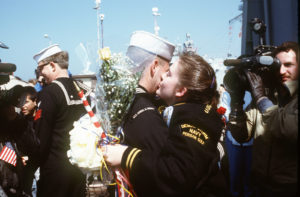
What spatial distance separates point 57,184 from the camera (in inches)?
111

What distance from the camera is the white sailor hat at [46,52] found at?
10.8ft

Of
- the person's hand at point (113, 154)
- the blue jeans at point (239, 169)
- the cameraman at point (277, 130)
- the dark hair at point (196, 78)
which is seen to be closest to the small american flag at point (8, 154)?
the person's hand at point (113, 154)

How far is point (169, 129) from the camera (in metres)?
1.39

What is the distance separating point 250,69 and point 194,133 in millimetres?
1107

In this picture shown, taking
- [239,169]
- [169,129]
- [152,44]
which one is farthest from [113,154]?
[239,169]

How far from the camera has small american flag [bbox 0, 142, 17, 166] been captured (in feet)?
7.03

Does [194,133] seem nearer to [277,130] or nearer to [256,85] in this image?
[277,130]

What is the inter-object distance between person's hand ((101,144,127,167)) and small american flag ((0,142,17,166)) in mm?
1194

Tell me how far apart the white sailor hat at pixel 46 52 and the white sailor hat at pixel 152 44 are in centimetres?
176

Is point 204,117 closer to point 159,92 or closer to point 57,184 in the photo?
point 159,92

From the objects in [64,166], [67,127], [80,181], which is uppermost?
[67,127]

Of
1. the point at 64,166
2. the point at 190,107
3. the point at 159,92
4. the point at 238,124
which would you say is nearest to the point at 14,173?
the point at 64,166

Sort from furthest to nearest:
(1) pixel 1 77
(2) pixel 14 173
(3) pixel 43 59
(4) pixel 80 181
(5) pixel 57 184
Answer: (3) pixel 43 59
(4) pixel 80 181
(5) pixel 57 184
(2) pixel 14 173
(1) pixel 1 77

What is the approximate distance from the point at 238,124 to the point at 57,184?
79.8 inches
